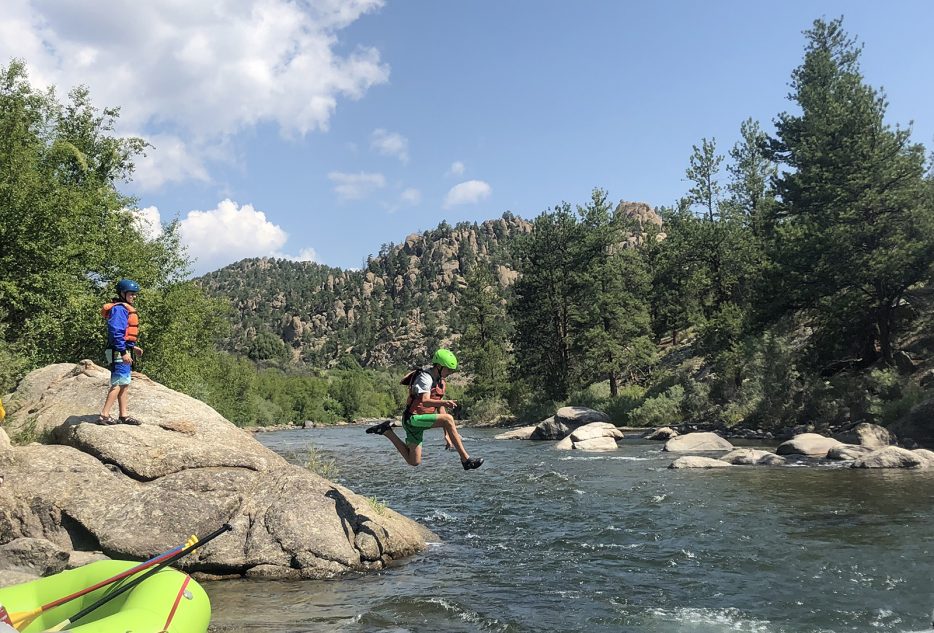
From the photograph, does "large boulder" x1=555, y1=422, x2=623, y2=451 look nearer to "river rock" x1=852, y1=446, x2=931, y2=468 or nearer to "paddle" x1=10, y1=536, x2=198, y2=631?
"river rock" x1=852, y1=446, x2=931, y2=468

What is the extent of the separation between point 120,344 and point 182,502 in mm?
2704

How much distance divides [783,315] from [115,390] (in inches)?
1335

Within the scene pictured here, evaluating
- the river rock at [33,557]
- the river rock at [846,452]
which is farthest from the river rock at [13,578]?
the river rock at [846,452]

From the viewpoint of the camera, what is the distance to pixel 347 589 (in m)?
8.20

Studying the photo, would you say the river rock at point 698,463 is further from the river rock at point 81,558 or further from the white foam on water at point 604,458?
the river rock at point 81,558

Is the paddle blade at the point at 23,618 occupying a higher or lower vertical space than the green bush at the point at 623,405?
lower

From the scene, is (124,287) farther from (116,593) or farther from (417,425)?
(116,593)

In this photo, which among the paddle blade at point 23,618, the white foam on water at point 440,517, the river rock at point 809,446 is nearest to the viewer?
the paddle blade at point 23,618

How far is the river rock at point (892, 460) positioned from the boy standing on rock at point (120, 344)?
63.3 ft

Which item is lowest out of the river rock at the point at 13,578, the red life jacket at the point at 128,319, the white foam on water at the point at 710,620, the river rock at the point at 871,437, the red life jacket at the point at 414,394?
the white foam on water at the point at 710,620

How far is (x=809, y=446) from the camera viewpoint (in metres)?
22.0

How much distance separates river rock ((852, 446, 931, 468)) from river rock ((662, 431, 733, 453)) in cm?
627

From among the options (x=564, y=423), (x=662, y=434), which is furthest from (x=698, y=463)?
(x=564, y=423)

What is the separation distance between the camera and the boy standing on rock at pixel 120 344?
987cm
